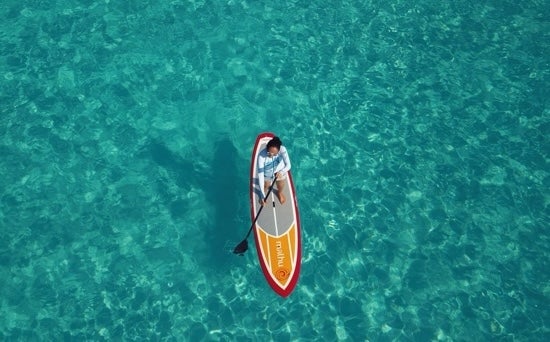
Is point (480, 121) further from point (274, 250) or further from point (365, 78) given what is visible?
point (274, 250)

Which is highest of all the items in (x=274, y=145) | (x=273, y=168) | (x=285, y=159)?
(x=274, y=145)

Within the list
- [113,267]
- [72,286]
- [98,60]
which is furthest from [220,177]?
[98,60]

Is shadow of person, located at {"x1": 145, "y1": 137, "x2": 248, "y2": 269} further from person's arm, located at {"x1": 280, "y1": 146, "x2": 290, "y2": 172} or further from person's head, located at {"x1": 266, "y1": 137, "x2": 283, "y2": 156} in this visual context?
person's head, located at {"x1": 266, "y1": 137, "x2": 283, "y2": 156}

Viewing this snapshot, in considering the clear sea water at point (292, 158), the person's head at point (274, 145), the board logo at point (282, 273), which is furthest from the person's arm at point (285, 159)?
the board logo at point (282, 273)

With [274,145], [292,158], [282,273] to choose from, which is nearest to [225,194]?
[292,158]

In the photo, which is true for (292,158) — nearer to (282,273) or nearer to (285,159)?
(285,159)

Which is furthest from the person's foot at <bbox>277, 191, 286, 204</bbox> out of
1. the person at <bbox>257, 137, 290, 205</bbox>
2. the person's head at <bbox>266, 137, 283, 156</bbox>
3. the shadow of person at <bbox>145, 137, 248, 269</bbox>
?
the person's head at <bbox>266, 137, 283, 156</bbox>

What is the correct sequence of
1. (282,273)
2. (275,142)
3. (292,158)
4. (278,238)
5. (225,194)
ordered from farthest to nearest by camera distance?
1. (292,158)
2. (225,194)
3. (278,238)
4. (282,273)
5. (275,142)
